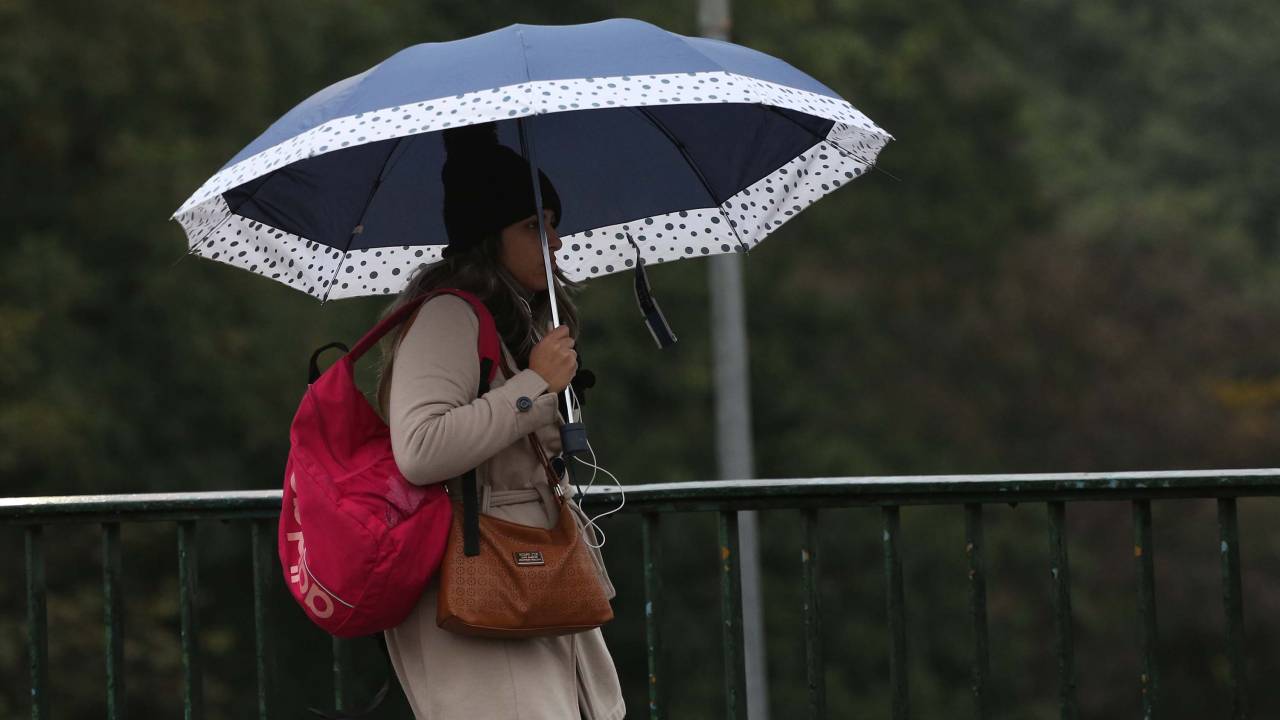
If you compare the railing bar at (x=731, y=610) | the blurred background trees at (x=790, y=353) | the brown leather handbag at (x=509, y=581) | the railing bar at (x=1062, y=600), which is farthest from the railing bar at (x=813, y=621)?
the blurred background trees at (x=790, y=353)

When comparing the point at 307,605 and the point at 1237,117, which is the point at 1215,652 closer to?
the point at 1237,117

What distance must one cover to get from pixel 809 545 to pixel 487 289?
101 centimetres

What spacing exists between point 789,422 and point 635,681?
15.8ft

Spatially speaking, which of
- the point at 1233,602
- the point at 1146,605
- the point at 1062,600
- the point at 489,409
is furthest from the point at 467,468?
the point at 1233,602

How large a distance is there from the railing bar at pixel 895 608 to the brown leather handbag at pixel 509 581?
84cm

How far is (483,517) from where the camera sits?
2988mm

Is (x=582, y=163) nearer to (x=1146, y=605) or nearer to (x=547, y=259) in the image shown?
(x=547, y=259)

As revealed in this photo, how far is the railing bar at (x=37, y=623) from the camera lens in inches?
155

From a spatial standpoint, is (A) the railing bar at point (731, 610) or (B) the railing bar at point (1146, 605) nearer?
(B) the railing bar at point (1146, 605)

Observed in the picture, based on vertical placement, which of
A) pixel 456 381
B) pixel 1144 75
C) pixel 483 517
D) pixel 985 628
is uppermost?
pixel 1144 75

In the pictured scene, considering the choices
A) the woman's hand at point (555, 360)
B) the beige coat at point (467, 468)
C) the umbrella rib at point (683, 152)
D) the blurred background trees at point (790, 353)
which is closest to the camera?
the beige coat at point (467, 468)

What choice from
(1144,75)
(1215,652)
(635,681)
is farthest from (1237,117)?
(635,681)

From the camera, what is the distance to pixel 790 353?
78.9ft

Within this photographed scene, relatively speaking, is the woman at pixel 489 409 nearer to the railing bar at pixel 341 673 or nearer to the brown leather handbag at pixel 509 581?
the brown leather handbag at pixel 509 581
